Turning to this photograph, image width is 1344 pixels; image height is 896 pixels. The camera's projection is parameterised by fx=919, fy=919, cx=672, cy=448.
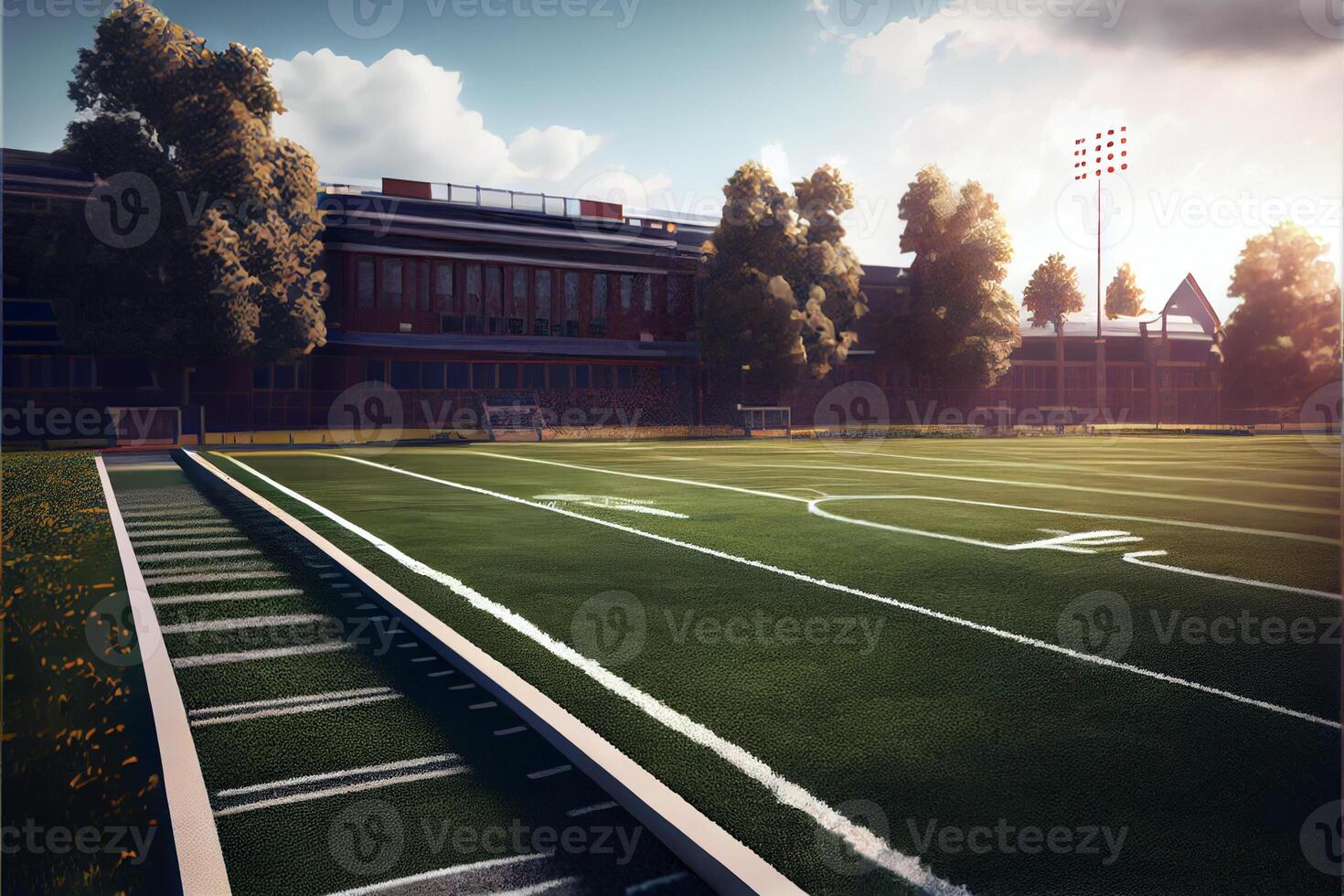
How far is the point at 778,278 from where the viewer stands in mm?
43031

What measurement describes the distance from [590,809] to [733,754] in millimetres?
881

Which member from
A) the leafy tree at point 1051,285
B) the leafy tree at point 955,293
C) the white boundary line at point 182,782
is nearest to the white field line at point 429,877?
the white boundary line at point 182,782

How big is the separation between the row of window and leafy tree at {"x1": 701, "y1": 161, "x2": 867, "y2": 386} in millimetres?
3973

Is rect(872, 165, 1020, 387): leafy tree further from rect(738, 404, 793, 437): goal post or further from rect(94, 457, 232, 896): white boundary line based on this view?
rect(94, 457, 232, 896): white boundary line

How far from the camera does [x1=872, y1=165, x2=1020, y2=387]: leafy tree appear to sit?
49.8 meters

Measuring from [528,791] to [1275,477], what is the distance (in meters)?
22.1

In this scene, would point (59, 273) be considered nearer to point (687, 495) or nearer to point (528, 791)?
point (687, 495)

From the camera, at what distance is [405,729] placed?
492cm

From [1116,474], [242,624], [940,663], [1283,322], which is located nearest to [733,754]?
[940,663]

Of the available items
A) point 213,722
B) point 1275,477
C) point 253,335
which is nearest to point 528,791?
point 213,722

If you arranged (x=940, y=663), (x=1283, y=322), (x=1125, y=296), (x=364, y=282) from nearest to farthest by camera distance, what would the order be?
(x=940, y=663), (x=364, y=282), (x=1283, y=322), (x=1125, y=296)

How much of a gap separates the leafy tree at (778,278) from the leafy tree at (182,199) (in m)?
19.0

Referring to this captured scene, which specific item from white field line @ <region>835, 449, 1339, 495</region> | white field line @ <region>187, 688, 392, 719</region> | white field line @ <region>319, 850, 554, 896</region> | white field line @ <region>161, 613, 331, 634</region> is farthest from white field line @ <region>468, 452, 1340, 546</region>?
white field line @ <region>319, 850, 554, 896</region>

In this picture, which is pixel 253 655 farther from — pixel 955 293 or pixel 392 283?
pixel 955 293
